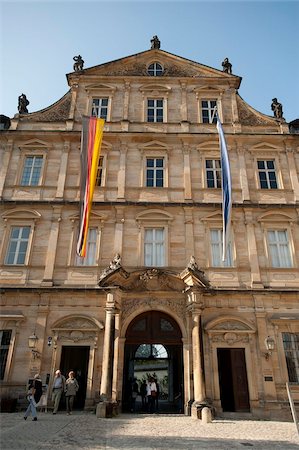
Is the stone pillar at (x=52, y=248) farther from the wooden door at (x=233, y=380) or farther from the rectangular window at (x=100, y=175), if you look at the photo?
the wooden door at (x=233, y=380)

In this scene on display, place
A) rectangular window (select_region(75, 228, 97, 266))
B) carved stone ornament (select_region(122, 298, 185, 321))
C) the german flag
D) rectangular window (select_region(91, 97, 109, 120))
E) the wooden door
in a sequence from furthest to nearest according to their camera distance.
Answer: rectangular window (select_region(91, 97, 109, 120)) → rectangular window (select_region(75, 228, 97, 266)) → carved stone ornament (select_region(122, 298, 185, 321)) → the german flag → the wooden door

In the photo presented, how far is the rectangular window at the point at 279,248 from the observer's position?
1605cm

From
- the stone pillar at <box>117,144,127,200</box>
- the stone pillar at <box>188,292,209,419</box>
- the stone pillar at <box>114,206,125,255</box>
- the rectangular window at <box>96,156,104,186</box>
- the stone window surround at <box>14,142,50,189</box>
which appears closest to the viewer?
the stone pillar at <box>188,292,209,419</box>

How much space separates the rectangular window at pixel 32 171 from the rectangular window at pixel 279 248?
1216 centimetres

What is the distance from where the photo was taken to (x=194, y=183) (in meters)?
17.8

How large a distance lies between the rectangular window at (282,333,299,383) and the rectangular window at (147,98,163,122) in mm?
13154

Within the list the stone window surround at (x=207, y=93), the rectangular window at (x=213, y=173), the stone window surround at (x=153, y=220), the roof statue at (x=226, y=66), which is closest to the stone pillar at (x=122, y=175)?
the stone window surround at (x=153, y=220)

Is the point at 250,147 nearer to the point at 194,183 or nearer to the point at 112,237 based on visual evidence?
the point at 194,183

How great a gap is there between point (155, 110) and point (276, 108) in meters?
7.17

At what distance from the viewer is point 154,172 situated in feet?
59.7

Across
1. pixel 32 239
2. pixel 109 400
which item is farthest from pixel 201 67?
pixel 109 400

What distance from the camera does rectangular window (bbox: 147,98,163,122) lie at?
19.8 m

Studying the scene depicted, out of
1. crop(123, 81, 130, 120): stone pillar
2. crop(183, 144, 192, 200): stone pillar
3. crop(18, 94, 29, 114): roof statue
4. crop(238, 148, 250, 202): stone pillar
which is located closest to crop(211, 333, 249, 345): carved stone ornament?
crop(238, 148, 250, 202): stone pillar

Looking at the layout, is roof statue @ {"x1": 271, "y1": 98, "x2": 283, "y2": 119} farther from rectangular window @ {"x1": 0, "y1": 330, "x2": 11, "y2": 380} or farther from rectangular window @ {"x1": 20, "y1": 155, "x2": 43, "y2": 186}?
rectangular window @ {"x1": 0, "y1": 330, "x2": 11, "y2": 380}
